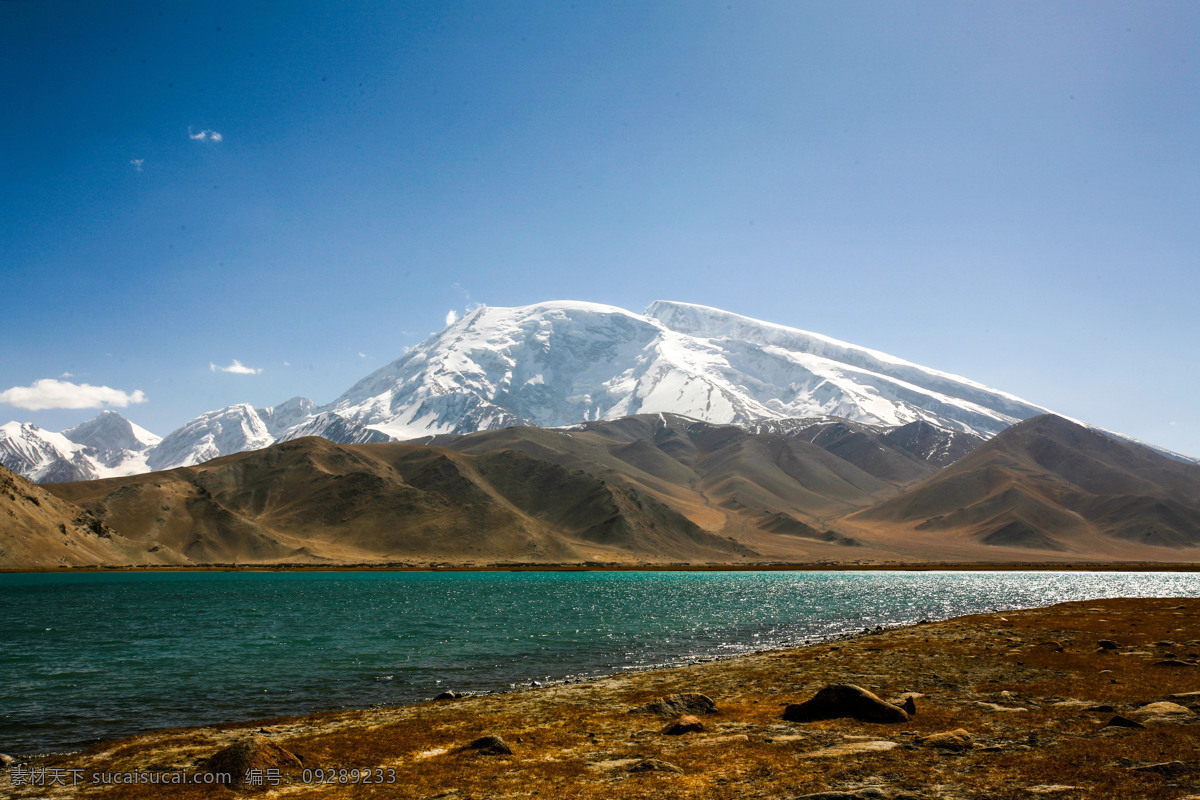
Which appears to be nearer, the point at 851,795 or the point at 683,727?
the point at 851,795

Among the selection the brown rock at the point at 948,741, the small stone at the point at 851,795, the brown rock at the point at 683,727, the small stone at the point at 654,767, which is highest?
the small stone at the point at 851,795

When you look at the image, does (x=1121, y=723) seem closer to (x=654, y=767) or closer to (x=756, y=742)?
(x=756, y=742)

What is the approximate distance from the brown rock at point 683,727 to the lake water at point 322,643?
16.8 meters

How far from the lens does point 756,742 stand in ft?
71.2

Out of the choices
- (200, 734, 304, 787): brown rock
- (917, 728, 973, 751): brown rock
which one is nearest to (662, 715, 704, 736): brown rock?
(917, 728, 973, 751): brown rock

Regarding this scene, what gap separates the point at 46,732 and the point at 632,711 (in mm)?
23740

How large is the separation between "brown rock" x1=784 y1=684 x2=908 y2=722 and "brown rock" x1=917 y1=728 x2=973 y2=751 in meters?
3.35

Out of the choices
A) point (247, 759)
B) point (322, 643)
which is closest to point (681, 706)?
point (247, 759)

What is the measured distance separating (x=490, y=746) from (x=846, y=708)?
12.1m

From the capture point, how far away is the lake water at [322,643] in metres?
34.1

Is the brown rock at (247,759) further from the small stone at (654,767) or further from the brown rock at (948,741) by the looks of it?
the brown rock at (948,741)

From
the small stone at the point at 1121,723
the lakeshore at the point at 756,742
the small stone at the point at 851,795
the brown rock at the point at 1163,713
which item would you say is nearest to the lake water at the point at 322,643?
the lakeshore at the point at 756,742

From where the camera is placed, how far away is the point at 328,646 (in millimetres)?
54469

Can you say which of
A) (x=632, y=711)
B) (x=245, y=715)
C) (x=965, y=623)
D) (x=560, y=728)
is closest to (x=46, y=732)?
(x=245, y=715)
